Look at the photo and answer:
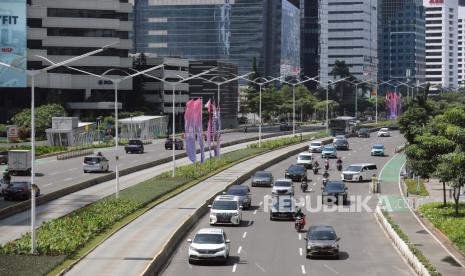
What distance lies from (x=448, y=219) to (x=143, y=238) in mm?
17330

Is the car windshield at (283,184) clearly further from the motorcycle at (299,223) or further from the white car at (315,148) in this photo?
the white car at (315,148)

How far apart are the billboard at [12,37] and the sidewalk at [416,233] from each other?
237 feet

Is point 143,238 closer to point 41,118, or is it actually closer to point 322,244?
point 322,244

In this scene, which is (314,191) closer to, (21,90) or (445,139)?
(445,139)

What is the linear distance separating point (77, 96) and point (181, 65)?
32.1 meters

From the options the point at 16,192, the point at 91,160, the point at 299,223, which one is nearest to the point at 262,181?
the point at 91,160

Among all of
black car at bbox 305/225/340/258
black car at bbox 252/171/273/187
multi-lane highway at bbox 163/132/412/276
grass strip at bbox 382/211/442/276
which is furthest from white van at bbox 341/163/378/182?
black car at bbox 305/225/340/258

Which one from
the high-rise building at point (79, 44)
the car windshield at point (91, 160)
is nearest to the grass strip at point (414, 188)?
the car windshield at point (91, 160)

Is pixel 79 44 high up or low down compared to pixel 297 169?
up

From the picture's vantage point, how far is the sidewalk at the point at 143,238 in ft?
115

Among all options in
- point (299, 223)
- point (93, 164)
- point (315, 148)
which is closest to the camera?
point (299, 223)

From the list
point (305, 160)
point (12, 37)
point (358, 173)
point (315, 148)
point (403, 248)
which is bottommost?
point (403, 248)

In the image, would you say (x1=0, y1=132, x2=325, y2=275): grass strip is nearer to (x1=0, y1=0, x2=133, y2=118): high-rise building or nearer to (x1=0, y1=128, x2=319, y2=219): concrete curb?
(x1=0, y1=128, x2=319, y2=219): concrete curb

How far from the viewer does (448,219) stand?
4931 cm
